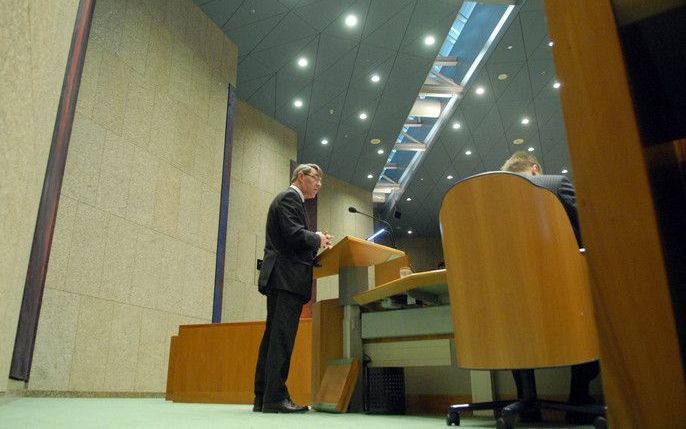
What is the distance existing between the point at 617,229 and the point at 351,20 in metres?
6.19

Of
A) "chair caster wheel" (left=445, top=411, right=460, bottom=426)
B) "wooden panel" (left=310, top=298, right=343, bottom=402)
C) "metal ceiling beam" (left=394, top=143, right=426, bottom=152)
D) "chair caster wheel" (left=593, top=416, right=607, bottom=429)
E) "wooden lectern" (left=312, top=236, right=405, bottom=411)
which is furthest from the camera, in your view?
"metal ceiling beam" (left=394, top=143, right=426, bottom=152)

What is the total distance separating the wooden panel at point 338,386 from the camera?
250 cm

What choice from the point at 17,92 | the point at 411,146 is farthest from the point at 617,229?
the point at 411,146

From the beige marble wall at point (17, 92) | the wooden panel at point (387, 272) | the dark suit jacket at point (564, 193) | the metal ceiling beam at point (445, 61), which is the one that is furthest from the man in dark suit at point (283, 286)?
the metal ceiling beam at point (445, 61)

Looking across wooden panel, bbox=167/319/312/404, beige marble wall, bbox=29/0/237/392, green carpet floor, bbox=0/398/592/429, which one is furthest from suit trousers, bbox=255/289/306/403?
beige marble wall, bbox=29/0/237/392

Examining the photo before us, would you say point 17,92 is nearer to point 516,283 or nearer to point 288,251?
point 516,283

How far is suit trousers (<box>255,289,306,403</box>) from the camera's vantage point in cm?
234

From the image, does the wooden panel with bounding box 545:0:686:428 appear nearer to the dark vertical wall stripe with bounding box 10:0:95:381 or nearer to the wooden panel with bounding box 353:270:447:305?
the wooden panel with bounding box 353:270:447:305

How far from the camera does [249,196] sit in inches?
276

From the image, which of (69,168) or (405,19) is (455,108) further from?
(69,168)

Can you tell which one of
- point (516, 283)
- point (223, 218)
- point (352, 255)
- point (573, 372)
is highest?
point (223, 218)

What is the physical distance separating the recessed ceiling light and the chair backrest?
5.02 meters

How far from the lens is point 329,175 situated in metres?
10.1

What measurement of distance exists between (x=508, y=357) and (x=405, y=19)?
5532 millimetres
